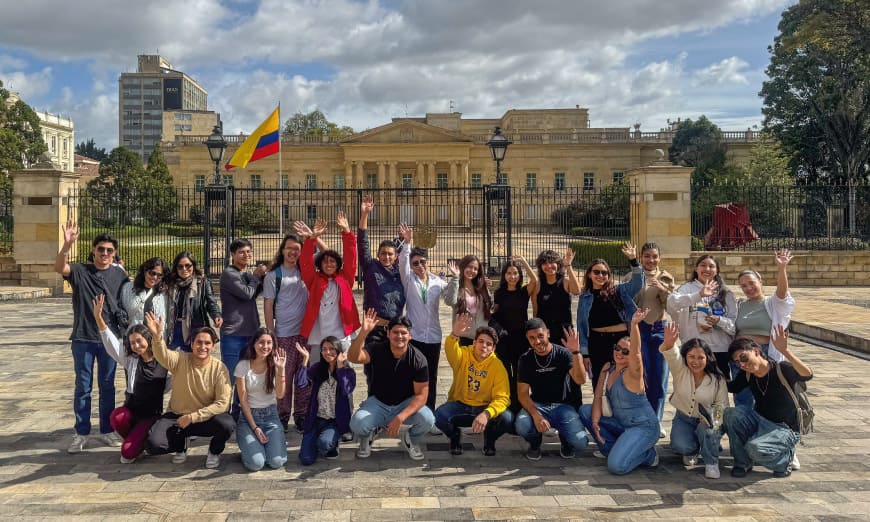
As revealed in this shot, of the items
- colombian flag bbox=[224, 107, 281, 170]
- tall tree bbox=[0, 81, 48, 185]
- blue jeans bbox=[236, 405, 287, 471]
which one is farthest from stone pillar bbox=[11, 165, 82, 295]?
tall tree bbox=[0, 81, 48, 185]

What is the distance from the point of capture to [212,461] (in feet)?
16.2

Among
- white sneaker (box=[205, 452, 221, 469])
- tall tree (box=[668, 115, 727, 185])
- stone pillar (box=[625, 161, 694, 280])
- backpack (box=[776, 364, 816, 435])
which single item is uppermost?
tall tree (box=[668, 115, 727, 185])

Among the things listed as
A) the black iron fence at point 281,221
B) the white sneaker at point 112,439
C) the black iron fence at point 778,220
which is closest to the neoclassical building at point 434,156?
the black iron fence at point 281,221

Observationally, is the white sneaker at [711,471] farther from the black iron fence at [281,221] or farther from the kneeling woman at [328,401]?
the black iron fence at [281,221]

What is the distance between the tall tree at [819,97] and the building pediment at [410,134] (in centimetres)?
2275

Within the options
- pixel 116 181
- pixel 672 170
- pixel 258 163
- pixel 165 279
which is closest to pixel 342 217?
pixel 165 279

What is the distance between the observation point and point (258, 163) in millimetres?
49031

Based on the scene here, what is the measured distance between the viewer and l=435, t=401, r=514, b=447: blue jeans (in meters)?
5.16

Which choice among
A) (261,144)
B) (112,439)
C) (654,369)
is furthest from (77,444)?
(261,144)

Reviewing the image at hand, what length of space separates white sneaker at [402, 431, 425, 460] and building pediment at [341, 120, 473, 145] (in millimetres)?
45888

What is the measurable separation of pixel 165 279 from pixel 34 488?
182 centimetres

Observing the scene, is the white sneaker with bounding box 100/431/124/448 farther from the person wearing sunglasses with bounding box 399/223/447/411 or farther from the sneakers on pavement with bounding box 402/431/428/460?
the person wearing sunglasses with bounding box 399/223/447/411

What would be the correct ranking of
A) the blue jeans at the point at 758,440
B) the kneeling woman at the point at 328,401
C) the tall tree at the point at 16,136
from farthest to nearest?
the tall tree at the point at 16,136
the kneeling woman at the point at 328,401
the blue jeans at the point at 758,440

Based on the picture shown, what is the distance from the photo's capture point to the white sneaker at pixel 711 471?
4668 mm
